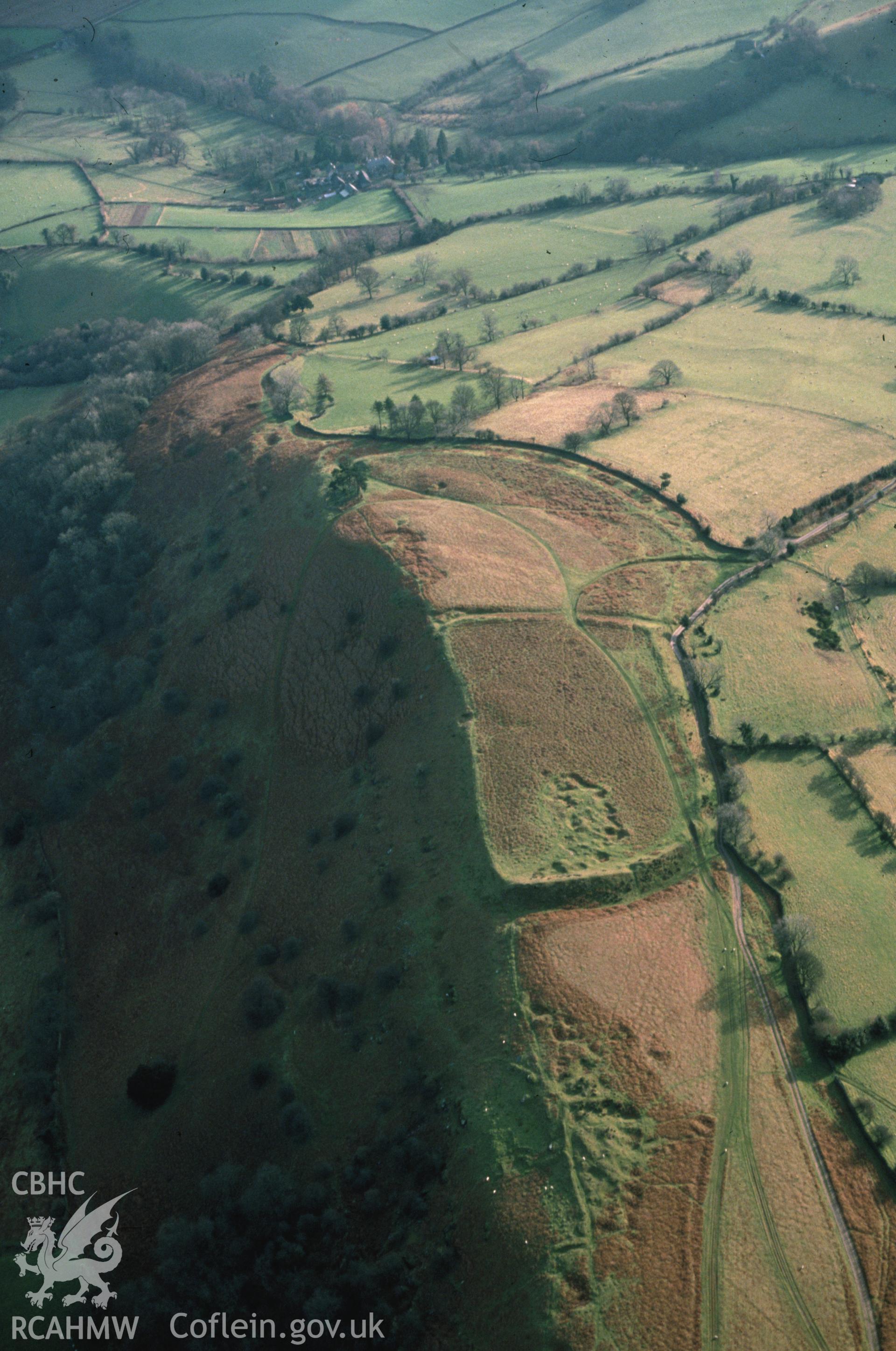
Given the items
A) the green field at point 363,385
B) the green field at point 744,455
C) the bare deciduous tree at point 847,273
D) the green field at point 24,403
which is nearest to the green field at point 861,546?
the green field at point 744,455

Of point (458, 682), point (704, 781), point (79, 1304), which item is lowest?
point (79, 1304)

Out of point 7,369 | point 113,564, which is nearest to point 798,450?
point 113,564

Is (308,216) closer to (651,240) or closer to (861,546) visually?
(651,240)

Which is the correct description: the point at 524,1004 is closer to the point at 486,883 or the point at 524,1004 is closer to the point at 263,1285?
the point at 486,883

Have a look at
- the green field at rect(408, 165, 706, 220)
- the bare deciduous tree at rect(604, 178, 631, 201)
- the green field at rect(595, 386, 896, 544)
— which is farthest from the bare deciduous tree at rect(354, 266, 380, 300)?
the green field at rect(595, 386, 896, 544)

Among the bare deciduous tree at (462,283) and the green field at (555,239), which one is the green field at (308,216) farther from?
the bare deciduous tree at (462,283)

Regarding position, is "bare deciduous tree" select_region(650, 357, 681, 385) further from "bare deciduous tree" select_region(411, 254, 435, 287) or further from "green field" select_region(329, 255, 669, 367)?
"bare deciduous tree" select_region(411, 254, 435, 287)

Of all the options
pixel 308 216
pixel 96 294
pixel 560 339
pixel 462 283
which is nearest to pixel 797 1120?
pixel 560 339
